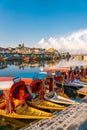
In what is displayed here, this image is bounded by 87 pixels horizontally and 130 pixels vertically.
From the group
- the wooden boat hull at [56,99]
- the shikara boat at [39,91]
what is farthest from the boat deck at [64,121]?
the wooden boat hull at [56,99]

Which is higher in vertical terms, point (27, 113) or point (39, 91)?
point (39, 91)

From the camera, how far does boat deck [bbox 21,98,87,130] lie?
62.6 feet

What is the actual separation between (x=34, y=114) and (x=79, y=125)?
613 centimetres

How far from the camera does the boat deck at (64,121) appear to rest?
19.1 meters

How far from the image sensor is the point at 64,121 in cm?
2052

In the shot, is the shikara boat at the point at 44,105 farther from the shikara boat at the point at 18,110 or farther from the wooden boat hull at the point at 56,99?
the shikara boat at the point at 18,110

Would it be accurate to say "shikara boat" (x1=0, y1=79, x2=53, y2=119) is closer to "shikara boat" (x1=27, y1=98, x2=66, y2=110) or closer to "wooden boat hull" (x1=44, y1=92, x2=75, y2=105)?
"shikara boat" (x1=27, y1=98, x2=66, y2=110)

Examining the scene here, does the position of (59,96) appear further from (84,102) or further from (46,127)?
(46,127)

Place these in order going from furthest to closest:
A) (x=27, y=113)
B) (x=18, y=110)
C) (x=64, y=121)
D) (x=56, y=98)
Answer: (x=56, y=98) → (x=18, y=110) → (x=27, y=113) → (x=64, y=121)

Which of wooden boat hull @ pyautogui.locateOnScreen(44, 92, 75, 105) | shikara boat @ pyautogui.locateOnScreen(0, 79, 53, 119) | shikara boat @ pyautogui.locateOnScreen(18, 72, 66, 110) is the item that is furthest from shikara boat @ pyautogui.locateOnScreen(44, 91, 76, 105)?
shikara boat @ pyautogui.locateOnScreen(0, 79, 53, 119)

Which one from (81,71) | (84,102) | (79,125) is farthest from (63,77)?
(79,125)

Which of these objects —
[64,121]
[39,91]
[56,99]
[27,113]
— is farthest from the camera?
[39,91]

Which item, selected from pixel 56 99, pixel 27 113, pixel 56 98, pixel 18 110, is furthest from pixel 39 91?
pixel 27 113

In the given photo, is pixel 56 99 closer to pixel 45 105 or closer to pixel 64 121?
pixel 45 105
